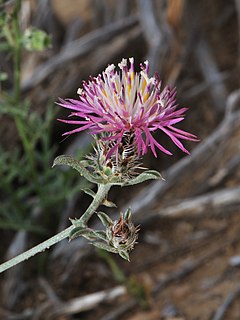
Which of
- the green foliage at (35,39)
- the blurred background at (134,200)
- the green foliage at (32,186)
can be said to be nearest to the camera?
the green foliage at (35,39)

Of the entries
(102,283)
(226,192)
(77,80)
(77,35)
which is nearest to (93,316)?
(102,283)

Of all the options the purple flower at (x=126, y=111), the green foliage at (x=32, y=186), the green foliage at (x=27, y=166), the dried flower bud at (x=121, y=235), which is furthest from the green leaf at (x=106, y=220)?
the green foliage at (x=32, y=186)

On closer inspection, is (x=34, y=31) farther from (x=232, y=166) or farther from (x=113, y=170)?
(x=232, y=166)

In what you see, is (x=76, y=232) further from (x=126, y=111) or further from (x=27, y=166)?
(x=27, y=166)

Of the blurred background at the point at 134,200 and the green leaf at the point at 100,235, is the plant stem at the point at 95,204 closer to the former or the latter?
the green leaf at the point at 100,235

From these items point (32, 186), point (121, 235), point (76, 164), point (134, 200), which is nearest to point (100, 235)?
point (121, 235)
